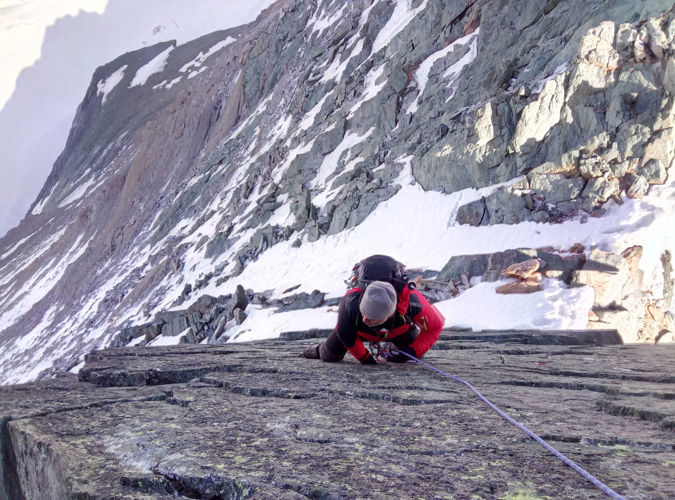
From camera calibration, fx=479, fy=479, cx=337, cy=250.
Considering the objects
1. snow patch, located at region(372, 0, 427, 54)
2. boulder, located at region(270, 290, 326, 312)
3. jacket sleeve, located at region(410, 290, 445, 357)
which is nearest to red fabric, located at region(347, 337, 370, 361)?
jacket sleeve, located at region(410, 290, 445, 357)

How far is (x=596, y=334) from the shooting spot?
307 inches

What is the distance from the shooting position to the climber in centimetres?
475

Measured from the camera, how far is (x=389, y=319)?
4.80 meters

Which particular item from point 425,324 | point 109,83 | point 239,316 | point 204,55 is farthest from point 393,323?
point 109,83

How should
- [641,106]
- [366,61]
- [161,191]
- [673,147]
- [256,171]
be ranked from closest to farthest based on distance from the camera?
[673,147]
[641,106]
[366,61]
[256,171]
[161,191]

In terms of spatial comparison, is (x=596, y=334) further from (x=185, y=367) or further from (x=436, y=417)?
(x=185, y=367)

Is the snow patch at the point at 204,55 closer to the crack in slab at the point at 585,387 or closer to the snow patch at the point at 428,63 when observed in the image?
the snow patch at the point at 428,63

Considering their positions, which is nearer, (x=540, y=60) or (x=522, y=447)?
(x=522, y=447)

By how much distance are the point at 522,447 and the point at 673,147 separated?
13427 mm

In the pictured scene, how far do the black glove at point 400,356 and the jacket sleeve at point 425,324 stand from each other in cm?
5

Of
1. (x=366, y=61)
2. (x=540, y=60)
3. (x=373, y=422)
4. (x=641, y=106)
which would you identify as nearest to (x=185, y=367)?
(x=373, y=422)

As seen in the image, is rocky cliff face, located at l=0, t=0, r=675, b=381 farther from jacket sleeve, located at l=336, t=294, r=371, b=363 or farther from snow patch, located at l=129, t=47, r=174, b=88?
snow patch, located at l=129, t=47, r=174, b=88

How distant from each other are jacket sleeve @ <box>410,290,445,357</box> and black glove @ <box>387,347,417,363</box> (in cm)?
5

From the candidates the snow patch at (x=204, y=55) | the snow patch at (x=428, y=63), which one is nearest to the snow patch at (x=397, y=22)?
the snow patch at (x=428, y=63)
